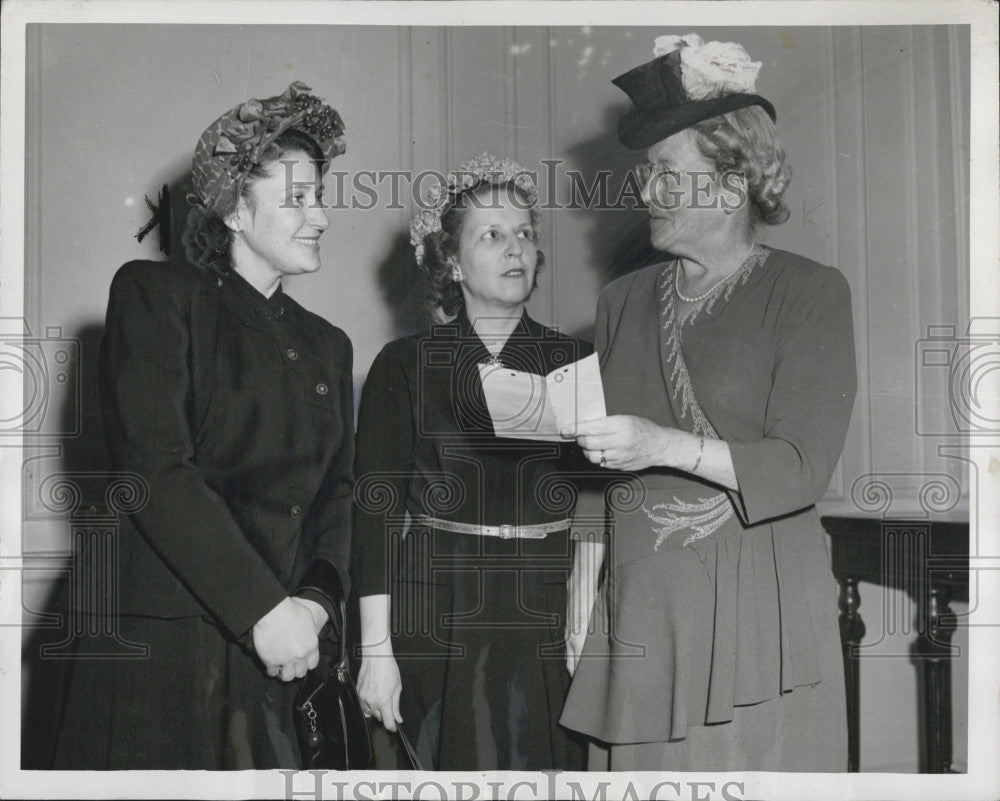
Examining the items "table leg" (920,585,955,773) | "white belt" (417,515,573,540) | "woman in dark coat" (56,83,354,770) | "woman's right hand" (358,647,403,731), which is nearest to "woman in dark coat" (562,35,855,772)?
"white belt" (417,515,573,540)

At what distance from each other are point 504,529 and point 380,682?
0.40 meters

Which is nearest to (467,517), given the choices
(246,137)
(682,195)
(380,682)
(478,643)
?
(478,643)

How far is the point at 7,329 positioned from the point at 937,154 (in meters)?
2.00

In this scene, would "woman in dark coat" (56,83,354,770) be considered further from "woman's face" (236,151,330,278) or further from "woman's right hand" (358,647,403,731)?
"woman's right hand" (358,647,403,731)

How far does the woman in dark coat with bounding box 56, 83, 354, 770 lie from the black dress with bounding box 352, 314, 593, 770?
10cm

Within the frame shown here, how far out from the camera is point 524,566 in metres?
1.93

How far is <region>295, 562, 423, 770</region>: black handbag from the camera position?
1.92 meters

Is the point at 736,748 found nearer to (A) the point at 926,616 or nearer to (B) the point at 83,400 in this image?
(A) the point at 926,616

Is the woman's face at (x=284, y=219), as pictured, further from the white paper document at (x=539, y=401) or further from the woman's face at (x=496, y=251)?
the white paper document at (x=539, y=401)

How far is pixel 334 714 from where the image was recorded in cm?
193

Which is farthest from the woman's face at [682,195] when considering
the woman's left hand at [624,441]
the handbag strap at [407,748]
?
the handbag strap at [407,748]

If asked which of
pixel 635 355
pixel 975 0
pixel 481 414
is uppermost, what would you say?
pixel 975 0

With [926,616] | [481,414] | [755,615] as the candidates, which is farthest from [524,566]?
[926,616]

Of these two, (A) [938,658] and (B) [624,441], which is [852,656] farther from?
(B) [624,441]
